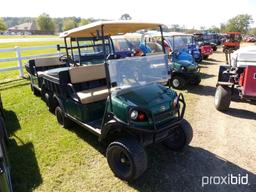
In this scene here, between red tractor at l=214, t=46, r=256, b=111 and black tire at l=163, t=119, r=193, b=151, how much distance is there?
7.39 feet

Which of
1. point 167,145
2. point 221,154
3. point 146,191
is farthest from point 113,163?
point 221,154

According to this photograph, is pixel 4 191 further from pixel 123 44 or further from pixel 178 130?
pixel 123 44

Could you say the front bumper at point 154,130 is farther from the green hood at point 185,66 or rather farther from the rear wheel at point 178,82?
the green hood at point 185,66

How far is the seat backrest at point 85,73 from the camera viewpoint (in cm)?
462

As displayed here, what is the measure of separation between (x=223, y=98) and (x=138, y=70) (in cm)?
306

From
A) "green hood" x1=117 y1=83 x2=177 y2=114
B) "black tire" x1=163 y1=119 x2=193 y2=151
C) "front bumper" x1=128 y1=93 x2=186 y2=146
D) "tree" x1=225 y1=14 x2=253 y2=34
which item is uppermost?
"tree" x1=225 y1=14 x2=253 y2=34

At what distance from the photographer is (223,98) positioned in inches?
225

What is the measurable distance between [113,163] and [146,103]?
1018mm

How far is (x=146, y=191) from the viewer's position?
312 cm

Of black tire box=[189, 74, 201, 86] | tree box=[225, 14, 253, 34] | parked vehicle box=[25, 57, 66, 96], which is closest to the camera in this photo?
parked vehicle box=[25, 57, 66, 96]

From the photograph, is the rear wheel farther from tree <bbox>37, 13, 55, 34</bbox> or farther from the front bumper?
tree <bbox>37, 13, 55, 34</bbox>

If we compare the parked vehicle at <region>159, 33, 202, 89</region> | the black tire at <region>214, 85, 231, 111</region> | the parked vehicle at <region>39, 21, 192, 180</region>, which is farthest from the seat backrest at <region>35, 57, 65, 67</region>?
the black tire at <region>214, 85, 231, 111</region>

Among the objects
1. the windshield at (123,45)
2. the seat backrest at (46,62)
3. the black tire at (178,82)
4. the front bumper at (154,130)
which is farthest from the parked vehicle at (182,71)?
the front bumper at (154,130)

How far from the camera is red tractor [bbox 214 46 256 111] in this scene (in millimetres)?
5184
